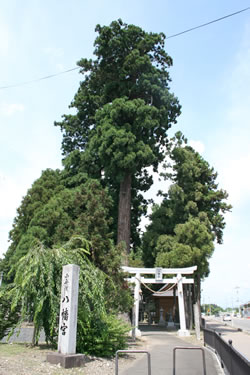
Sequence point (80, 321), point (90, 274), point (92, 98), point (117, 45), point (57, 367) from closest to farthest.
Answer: point (57, 367), point (80, 321), point (90, 274), point (117, 45), point (92, 98)

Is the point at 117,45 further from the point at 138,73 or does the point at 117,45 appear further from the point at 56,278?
the point at 56,278

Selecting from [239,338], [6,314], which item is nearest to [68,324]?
[6,314]

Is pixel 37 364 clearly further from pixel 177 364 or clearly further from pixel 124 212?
pixel 124 212

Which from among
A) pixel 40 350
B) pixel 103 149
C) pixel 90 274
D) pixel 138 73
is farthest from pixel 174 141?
pixel 40 350

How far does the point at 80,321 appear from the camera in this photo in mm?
8430

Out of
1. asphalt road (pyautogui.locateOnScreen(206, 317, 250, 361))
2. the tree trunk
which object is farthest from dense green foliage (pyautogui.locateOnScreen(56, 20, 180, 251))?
asphalt road (pyautogui.locateOnScreen(206, 317, 250, 361))

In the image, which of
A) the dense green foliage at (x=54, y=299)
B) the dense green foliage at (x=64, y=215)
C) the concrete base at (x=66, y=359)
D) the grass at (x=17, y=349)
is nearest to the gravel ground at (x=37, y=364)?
the grass at (x=17, y=349)

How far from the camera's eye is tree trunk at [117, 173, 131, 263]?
1952 centimetres

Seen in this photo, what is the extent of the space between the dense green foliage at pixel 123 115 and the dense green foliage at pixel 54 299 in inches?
409

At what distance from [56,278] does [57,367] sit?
99.3 inches

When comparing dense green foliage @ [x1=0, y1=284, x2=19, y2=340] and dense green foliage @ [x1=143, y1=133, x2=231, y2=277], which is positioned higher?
dense green foliage @ [x1=143, y1=133, x2=231, y2=277]

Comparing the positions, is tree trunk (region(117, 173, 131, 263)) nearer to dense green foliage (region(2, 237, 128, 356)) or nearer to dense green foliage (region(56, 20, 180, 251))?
dense green foliage (region(56, 20, 180, 251))

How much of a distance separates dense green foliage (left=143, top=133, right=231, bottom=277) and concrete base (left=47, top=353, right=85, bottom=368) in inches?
518

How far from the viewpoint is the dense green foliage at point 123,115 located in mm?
19609
